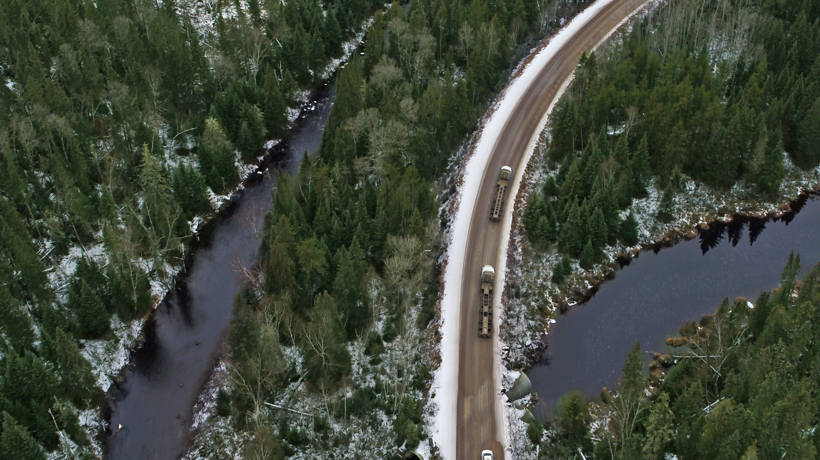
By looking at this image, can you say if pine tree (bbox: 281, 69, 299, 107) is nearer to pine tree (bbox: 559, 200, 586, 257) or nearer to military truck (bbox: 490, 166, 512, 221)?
military truck (bbox: 490, 166, 512, 221)

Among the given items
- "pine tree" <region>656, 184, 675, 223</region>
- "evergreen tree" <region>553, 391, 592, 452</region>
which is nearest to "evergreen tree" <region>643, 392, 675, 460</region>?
"evergreen tree" <region>553, 391, 592, 452</region>

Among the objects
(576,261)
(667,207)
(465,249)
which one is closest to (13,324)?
(465,249)

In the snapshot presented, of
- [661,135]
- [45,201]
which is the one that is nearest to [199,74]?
[45,201]

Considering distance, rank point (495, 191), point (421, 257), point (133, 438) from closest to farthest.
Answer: point (133, 438) < point (421, 257) < point (495, 191)

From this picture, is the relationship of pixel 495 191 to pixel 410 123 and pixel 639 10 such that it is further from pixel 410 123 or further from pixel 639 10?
pixel 639 10

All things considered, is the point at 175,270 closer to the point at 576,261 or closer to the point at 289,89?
the point at 289,89

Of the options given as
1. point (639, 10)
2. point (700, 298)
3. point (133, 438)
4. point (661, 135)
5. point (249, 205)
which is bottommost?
point (133, 438)
